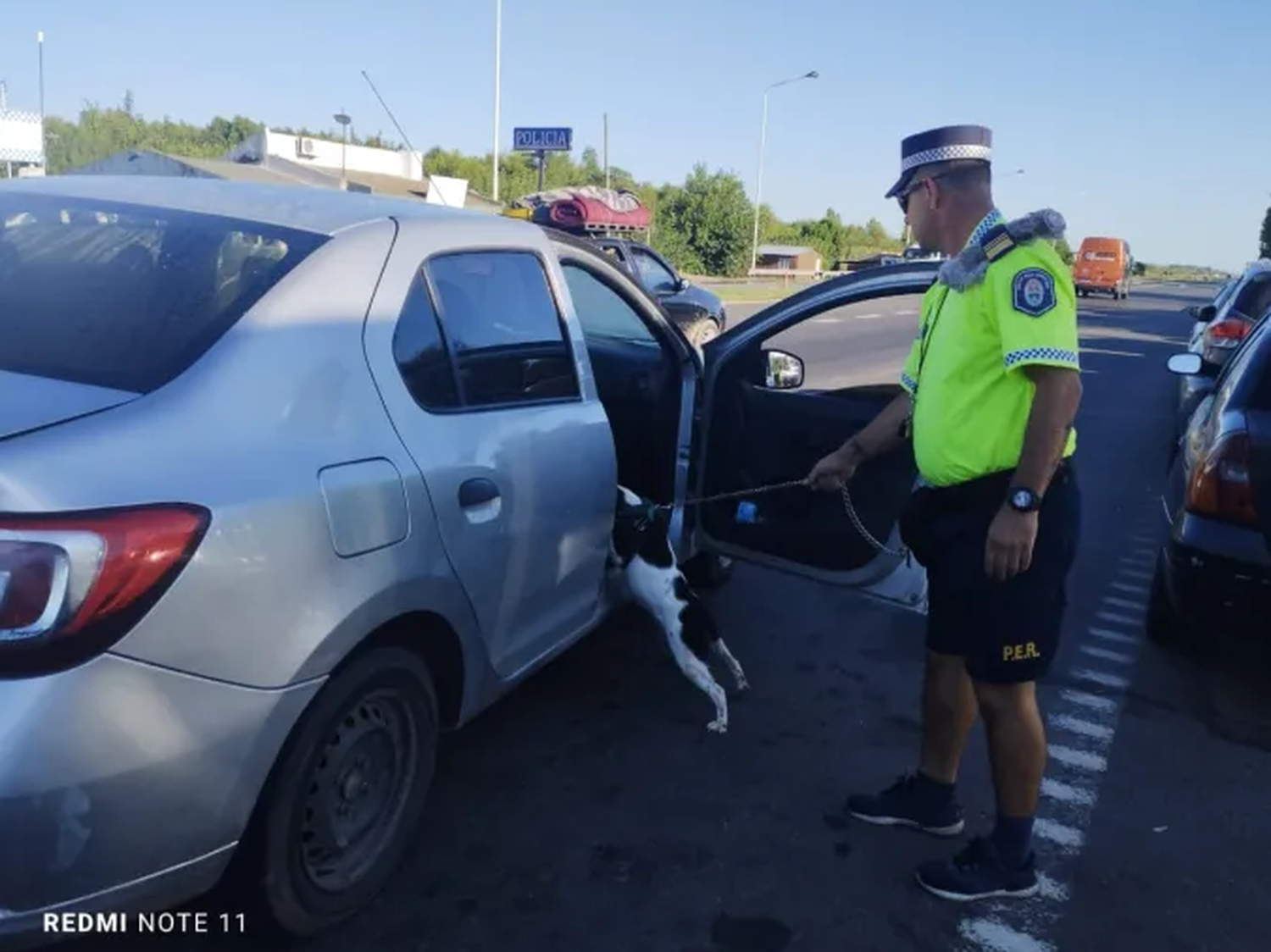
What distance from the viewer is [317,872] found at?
2.63 m

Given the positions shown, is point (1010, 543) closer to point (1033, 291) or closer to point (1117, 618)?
point (1033, 291)

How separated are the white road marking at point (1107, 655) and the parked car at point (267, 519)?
7.05 ft

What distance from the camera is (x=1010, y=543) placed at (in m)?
2.66

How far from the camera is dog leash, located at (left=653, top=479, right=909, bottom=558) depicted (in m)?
4.01

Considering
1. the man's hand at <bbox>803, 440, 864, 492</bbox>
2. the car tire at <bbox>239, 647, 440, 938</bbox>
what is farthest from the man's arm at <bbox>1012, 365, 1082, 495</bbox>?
the car tire at <bbox>239, 647, 440, 938</bbox>

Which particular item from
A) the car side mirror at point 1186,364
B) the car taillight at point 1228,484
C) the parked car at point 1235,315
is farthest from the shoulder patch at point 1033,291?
the parked car at point 1235,315

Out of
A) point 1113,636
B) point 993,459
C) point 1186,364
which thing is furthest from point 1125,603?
point 993,459

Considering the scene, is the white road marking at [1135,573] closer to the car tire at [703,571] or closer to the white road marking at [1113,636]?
the white road marking at [1113,636]

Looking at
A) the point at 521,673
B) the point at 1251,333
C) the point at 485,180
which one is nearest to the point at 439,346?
the point at 521,673

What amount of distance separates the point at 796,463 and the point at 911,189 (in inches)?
59.1

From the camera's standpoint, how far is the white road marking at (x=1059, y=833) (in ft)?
11.0

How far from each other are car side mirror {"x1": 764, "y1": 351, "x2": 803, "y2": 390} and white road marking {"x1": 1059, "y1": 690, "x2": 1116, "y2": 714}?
166 cm

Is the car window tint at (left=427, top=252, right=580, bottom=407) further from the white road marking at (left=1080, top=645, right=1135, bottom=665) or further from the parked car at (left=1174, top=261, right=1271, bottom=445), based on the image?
the parked car at (left=1174, top=261, right=1271, bottom=445)

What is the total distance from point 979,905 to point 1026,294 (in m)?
1.65
